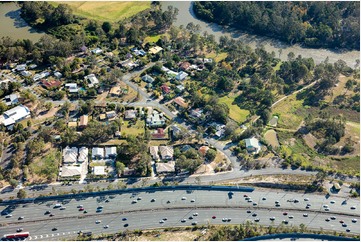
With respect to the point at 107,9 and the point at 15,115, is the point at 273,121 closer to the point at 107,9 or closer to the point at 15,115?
the point at 15,115

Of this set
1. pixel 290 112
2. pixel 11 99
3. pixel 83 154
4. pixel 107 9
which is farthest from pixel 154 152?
pixel 107 9

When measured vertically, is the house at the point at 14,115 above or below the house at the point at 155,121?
above

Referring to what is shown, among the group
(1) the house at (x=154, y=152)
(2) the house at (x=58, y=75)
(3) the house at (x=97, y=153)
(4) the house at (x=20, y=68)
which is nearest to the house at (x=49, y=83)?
A: (2) the house at (x=58, y=75)

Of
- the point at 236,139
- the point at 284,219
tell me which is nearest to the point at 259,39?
the point at 236,139

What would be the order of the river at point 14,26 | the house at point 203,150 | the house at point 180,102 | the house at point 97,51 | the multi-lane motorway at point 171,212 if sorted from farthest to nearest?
the river at point 14,26 < the house at point 97,51 < the house at point 180,102 < the house at point 203,150 < the multi-lane motorway at point 171,212

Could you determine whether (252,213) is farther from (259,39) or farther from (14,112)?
(259,39)

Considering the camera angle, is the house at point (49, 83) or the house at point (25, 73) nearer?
the house at point (49, 83)

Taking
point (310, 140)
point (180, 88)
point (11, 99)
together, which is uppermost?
point (11, 99)

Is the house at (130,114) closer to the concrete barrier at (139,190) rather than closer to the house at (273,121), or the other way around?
the concrete barrier at (139,190)
